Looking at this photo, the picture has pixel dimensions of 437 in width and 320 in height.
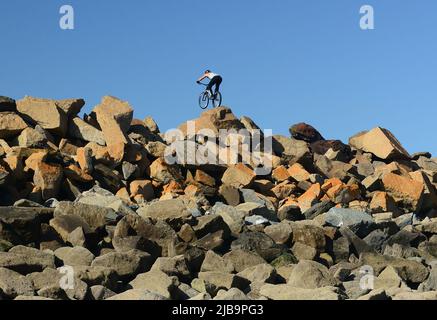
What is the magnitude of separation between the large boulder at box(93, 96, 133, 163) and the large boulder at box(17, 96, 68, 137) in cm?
111

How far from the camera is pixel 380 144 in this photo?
28.9 metres

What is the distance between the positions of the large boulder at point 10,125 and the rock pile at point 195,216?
0.03 meters

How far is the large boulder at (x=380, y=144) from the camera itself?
93.8 feet

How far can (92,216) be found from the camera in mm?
16359

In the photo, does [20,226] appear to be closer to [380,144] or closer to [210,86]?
[210,86]

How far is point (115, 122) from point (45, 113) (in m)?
1.87

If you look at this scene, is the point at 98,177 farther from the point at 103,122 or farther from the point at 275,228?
the point at 275,228

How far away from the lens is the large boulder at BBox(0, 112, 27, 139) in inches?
847

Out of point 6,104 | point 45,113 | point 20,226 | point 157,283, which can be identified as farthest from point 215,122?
point 157,283

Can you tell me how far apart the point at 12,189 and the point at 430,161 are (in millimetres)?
A: 17980

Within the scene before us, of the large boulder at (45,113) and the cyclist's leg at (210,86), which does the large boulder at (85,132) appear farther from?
the cyclist's leg at (210,86)

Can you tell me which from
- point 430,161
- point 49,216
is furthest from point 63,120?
point 430,161

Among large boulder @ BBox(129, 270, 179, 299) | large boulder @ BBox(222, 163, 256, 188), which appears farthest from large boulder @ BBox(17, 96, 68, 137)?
large boulder @ BBox(129, 270, 179, 299)

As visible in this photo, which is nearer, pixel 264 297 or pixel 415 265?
pixel 264 297
